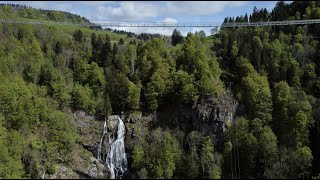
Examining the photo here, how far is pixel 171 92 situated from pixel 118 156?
1289 cm

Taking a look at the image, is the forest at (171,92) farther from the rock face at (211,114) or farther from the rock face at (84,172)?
the rock face at (84,172)

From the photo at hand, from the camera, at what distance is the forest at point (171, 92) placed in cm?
5400

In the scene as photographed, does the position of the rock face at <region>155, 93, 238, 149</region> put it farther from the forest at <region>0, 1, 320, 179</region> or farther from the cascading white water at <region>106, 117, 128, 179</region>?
the cascading white water at <region>106, 117, 128, 179</region>

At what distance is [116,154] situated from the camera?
62.5 metres

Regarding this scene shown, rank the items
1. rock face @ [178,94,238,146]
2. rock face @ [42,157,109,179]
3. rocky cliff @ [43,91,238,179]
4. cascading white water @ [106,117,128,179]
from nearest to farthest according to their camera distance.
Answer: rock face @ [42,157,109,179]
cascading white water @ [106,117,128,179]
rocky cliff @ [43,91,238,179]
rock face @ [178,94,238,146]

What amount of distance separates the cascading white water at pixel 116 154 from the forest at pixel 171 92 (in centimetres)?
178

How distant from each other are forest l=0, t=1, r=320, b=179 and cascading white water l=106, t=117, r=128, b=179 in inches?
68.2

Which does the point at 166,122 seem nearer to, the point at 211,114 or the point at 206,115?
the point at 206,115

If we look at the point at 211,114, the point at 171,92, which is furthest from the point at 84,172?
the point at 211,114

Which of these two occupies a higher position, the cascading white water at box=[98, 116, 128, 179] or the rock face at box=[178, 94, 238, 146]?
the rock face at box=[178, 94, 238, 146]

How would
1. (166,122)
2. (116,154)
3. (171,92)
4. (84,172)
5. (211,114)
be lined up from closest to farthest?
(84,172) → (116,154) → (211,114) → (166,122) → (171,92)

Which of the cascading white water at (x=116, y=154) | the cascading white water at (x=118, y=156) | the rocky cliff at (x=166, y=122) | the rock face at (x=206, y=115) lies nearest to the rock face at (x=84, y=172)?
the rocky cliff at (x=166, y=122)

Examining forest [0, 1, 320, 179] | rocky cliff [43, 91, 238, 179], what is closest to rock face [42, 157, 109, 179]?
rocky cliff [43, 91, 238, 179]

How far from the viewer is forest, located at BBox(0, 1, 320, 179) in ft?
177
